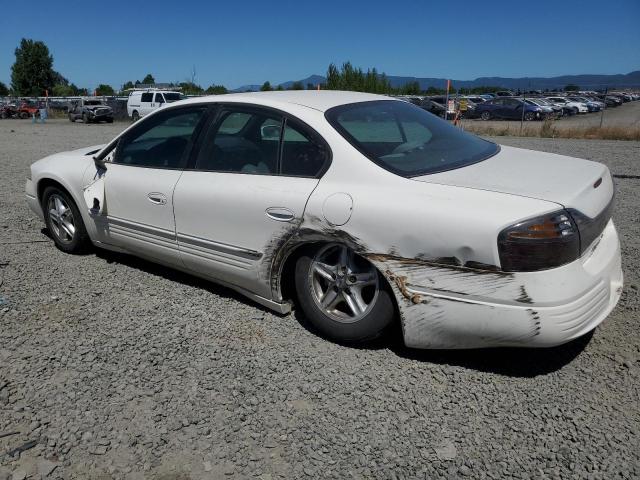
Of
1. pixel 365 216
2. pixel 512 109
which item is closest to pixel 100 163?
pixel 365 216

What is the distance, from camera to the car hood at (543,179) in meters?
2.74

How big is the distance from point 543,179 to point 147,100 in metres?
31.9

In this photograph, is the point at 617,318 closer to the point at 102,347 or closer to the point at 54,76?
the point at 102,347

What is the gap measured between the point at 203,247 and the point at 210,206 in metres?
0.30

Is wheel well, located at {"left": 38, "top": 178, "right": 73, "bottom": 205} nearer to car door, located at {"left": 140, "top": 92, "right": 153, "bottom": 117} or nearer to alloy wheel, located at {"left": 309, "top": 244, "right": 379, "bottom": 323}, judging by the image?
alloy wheel, located at {"left": 309, "top": 244, "right": 379, "bottom": 323}

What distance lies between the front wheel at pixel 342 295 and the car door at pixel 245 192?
0.81 ft

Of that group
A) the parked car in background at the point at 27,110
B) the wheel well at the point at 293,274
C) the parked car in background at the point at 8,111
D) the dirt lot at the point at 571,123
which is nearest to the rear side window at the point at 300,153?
the wheel well at the point at 293,274

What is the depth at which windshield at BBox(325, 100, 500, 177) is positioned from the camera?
125 inches

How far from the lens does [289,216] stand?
322 cm

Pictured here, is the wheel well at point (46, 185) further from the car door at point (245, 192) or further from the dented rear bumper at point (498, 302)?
the dented rear bumper at point (498, 302)

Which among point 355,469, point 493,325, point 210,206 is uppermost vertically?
point 210,206

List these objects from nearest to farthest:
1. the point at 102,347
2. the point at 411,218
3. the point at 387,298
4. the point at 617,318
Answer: the point at 411,218 < the point at 387,298 < the point at 102,347 < the point at 617,318

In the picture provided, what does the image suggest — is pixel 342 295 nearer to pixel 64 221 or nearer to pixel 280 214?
pixel 280 214

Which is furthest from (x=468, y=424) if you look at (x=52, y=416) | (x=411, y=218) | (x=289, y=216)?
(x=52, y=416)
